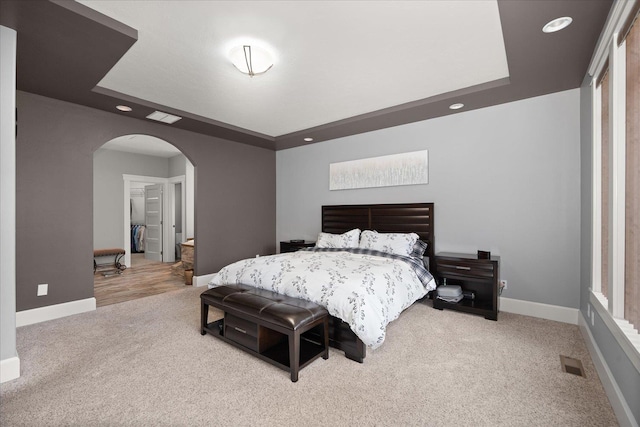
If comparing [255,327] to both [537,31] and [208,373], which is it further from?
[537,31]

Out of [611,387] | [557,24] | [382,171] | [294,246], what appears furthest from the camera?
[294,246]

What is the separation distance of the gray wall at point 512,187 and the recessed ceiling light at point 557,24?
1436 millimetres

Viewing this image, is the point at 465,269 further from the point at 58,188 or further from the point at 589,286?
the point at 58,188

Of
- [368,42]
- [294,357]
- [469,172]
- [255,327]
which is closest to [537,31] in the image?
[368,42]

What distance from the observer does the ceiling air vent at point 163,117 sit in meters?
3.94

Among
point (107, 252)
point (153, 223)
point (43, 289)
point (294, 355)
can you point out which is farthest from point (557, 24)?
point (153, 223)

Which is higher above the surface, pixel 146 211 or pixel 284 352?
pixel 146 211

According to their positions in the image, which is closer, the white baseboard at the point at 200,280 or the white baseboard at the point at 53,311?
the white baseboard at the point at 53,311

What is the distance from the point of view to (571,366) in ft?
7.54

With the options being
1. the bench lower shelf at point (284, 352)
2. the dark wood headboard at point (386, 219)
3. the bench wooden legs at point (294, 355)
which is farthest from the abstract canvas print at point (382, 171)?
the bench wooden legs at point (294, 355)

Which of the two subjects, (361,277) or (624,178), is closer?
(624,178)

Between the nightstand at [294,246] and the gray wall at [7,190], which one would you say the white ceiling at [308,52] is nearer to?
the gray wall at [7,190]

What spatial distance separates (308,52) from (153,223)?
6.91 meters

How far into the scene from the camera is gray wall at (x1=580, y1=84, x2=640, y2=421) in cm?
161
